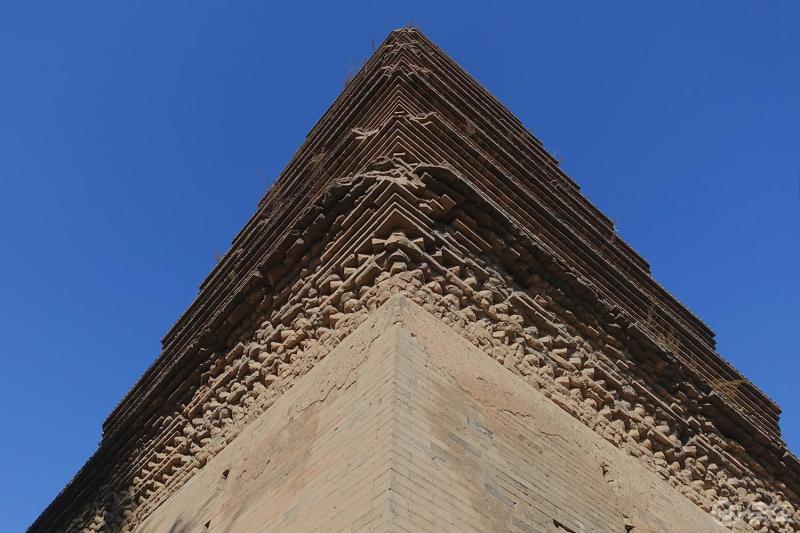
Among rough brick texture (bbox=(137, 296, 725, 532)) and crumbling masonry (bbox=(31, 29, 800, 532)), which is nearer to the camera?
rough brick texture (bbox=(137, 296, 725, 532))

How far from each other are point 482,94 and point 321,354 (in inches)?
235

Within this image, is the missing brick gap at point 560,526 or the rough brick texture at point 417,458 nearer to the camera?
the rough brick texture at point 417,458

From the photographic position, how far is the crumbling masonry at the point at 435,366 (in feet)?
15.2

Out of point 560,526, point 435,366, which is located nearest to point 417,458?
point 435,366

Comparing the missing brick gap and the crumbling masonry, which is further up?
the crumbling masonry

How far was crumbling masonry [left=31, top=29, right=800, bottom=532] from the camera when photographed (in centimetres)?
463

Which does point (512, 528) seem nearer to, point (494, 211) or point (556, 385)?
point (556, 385)

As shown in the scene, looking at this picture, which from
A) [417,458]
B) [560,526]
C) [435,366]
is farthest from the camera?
[435,366]

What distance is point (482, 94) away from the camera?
10383 mm

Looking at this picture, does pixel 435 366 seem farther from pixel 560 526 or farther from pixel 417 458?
pixel 560 526

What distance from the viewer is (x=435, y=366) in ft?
15.9

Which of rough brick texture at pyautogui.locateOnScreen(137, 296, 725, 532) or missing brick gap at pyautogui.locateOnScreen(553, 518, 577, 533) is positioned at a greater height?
rough brick texture at pyautogui.locateOnScreen(137, 296, 725, 532)

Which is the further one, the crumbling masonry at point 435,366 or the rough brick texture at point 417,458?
the crumbling masonry at point 435,366

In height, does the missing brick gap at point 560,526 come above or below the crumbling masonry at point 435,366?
below
